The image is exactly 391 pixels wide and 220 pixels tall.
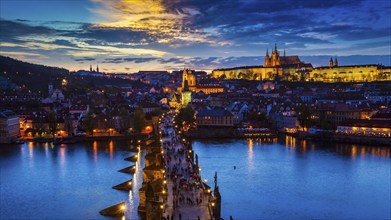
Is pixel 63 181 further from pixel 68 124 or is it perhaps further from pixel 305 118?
pixel 305 118

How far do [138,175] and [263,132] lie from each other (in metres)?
14.1

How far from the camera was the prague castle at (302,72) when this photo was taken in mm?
66562

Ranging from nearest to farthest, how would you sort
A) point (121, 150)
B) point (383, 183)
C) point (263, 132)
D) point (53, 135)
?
1. point (383, 183)
2. point (121, 150)
3. point (53, 135)
4. point (263, 132)

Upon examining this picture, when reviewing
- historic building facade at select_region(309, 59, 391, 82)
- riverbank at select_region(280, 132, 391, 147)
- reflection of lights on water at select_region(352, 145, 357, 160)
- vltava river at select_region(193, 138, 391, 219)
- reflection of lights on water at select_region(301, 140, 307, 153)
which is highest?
historic building facade at select_region(309, 59, 391, 82)

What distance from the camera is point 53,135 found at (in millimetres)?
26406

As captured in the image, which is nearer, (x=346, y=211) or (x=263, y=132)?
(x=346, y=211)

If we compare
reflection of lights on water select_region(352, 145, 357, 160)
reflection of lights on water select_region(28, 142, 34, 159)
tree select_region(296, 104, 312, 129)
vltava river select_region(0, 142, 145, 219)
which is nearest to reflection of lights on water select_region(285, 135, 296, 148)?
tree select_region(296, 104, 312, 129)

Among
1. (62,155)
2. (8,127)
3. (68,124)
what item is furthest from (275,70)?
(62,155)

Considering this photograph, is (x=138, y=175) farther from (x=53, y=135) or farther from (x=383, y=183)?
(x=53, y=135)

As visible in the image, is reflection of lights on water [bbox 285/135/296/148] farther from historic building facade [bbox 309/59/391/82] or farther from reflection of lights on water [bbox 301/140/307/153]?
historic building facade [bbox 309/59/391/82]

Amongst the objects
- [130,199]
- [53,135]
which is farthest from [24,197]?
[53,135]

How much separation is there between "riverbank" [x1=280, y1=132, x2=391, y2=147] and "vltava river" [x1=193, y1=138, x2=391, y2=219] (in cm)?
143

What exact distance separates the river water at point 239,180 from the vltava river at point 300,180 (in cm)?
3

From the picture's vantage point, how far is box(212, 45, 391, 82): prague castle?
218 feet
